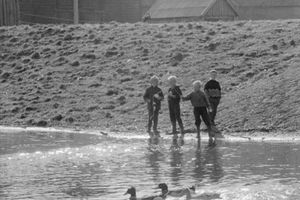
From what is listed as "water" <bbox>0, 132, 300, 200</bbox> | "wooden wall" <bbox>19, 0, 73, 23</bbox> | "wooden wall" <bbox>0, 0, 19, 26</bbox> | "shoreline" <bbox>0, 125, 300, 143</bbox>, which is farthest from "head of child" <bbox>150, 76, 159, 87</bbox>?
"wooden wall" <bbox>19, 0, 73, 23</bbox>

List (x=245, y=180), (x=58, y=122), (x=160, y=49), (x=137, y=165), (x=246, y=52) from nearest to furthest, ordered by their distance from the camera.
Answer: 1. (x=245, y=180)
2. (x=137, y=165)
3. (x=58, y=122)
4. (x=246, y=52)
5. (x=160, y=49)

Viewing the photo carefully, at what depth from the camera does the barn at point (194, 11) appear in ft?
178

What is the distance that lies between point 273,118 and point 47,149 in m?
6.59

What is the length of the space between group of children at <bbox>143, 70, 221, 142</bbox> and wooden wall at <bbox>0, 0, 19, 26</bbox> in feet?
86.7

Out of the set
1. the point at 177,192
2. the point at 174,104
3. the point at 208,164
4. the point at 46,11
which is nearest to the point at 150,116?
the point at 174,104

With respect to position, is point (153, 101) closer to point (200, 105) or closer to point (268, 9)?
point (200, 105)

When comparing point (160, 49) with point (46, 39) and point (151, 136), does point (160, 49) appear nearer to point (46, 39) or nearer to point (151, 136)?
point (46, 39)

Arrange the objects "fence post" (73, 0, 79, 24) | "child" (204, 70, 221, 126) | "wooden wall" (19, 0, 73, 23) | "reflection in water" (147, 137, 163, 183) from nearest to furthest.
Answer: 1. "reflection in water" (147, 137, 163, 183)
2. "child" (204, 70, 221, 126)
3. "fence post" (73, 0, 79, 24)
4. "wooden wall" (19, 0, 73, 23)

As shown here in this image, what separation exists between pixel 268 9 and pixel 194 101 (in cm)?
4027

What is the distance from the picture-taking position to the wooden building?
5391 cm

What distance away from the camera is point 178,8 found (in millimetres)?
56469

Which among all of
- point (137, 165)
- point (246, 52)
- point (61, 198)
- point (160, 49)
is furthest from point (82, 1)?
point (61, 198)

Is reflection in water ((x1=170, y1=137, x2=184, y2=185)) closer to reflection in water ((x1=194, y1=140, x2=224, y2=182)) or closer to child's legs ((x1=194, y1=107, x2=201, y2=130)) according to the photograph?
reflection in water ((x1=194, y1=140, x2=224, y2=182))

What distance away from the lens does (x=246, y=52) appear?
1307 inches
